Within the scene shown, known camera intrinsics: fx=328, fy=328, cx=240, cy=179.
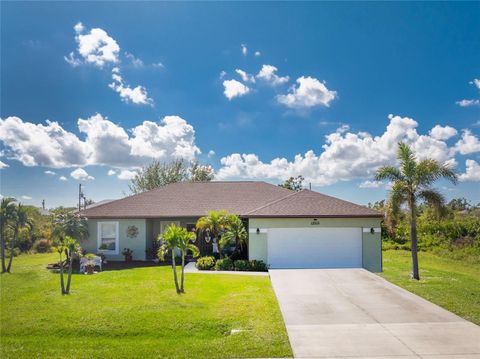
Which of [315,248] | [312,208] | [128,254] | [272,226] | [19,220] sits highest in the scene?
[312,208]

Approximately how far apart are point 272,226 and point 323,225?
106 inches

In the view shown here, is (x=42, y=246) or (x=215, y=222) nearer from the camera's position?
(x=215, y=222)

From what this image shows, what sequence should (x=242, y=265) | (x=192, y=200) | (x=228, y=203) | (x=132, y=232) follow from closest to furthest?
(x=242, y=265) < (x=132, y=232) < (x=228, y=203) < (x=192, y=200)

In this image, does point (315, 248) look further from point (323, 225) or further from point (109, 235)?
point (109, 235)

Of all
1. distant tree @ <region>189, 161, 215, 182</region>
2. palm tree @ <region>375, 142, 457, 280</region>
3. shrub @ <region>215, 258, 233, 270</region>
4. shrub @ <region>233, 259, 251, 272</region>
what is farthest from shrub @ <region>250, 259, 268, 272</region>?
distant tree @ <region>189, 161, 215, 182</region>

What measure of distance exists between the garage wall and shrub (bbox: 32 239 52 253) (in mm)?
17570

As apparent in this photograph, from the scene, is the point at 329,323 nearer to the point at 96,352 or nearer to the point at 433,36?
the point at 96,352

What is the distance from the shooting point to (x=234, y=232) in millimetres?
17391

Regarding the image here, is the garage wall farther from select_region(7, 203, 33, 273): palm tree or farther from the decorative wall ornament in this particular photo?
select_region(7, 203, 33, 273): palm tree

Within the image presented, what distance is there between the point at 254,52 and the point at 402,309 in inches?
531

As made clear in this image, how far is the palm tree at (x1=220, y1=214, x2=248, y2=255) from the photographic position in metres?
17.3

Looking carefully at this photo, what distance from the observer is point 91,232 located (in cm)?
1950

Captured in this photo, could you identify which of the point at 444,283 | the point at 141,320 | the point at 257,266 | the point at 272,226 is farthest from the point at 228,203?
the point at 141,320

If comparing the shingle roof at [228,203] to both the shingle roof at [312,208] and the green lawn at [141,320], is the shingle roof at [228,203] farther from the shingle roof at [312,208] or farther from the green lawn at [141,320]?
the green lawn at [141,320]
